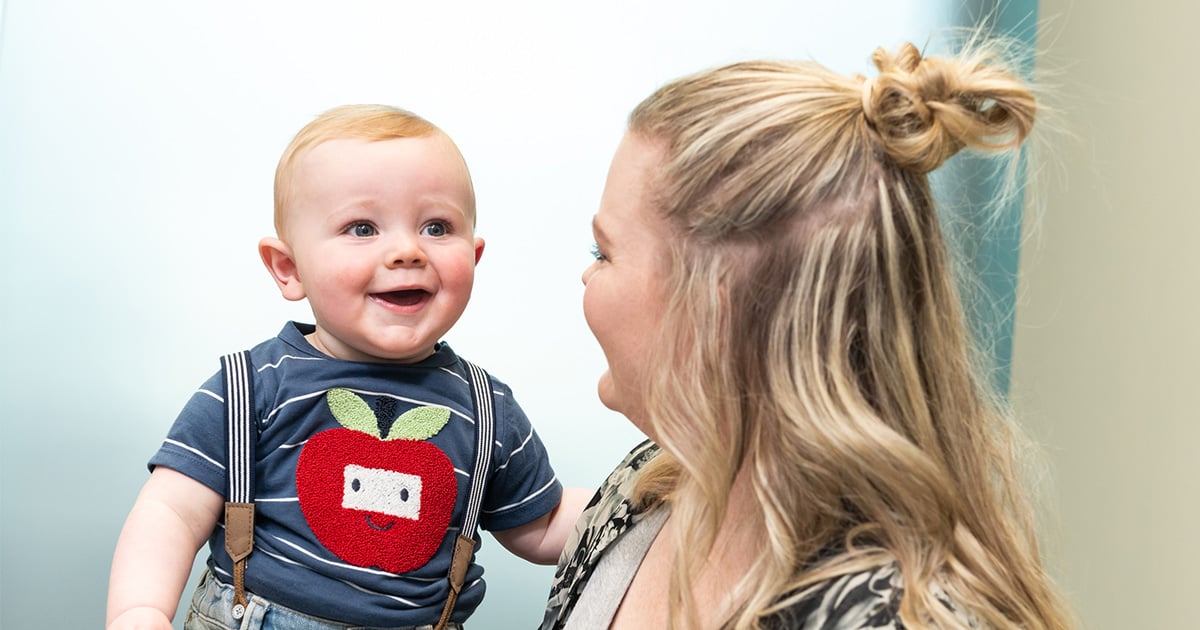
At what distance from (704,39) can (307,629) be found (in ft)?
3.40

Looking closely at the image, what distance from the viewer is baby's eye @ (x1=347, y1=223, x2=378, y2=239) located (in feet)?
3.90

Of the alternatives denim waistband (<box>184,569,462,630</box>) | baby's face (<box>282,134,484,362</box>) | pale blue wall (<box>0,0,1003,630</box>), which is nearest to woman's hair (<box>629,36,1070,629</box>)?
baby's face (<box>282,134,484,362</box>)

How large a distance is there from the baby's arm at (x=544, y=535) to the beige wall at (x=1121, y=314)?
58 cm

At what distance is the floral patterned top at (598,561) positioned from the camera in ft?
2.66

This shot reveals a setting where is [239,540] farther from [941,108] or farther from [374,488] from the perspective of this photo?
[941,108]

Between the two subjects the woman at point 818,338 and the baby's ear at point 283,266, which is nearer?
the woman at point 818,338

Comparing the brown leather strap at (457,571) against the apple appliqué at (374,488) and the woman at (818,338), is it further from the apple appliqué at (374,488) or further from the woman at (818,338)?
the woman at (818,338)

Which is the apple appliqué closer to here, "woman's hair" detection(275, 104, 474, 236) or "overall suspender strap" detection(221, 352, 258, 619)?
"overall suspender strap" detection(221, 352, 258, 619)

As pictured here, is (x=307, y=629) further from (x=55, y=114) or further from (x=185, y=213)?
(x=55, y=114)

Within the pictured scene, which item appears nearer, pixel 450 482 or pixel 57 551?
pixel 450 482

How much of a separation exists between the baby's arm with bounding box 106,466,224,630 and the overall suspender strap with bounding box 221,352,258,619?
0.10ft

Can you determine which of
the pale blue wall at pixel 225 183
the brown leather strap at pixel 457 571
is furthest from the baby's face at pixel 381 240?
the pale blue wall at pixel 225 183

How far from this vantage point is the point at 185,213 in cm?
161

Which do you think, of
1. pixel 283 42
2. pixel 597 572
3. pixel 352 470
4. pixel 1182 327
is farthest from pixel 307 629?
pixel 1182 327
